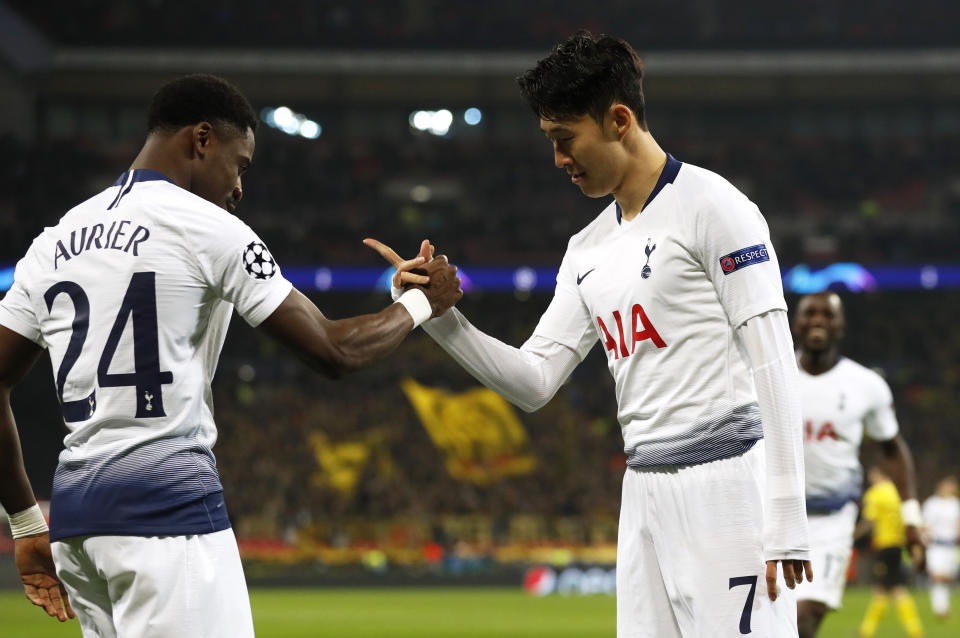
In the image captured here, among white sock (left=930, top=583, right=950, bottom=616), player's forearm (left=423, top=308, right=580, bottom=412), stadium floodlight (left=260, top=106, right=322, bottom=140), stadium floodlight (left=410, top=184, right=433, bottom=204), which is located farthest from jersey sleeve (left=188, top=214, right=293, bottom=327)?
stadium floodlight (left=260, top=106, right=322, bottom=140)

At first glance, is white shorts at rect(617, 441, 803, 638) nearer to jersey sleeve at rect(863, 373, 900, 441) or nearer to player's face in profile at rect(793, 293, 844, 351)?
player's face in profile at rect(793, 293, 844, 351)

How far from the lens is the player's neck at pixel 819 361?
25.2 ft

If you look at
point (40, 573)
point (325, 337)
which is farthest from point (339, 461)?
point (325, 337)

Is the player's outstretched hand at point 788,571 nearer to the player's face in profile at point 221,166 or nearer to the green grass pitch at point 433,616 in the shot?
the player's face in profile at point 221,166

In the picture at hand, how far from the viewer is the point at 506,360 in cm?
422

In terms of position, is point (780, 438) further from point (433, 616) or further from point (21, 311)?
point (433, 616)

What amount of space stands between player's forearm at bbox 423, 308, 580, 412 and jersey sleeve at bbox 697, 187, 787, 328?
86 centimetres

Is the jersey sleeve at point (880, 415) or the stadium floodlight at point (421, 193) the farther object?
the stadium floodlight at point (421, 193)

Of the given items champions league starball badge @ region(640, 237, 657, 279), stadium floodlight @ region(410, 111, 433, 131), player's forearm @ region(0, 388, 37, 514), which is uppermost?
stadium floodlight @ region(410, 111, 433, 131)

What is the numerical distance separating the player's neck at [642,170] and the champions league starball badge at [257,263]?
127 centimetres

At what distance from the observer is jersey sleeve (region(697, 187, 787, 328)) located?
351cm

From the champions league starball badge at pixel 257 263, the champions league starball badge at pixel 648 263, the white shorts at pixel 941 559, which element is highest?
the champions league starball badge at pixel 648 263

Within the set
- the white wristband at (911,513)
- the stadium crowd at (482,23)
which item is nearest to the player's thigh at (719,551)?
the white wristband at (911,513)

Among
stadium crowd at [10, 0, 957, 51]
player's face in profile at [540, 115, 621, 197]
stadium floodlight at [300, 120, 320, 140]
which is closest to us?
player's face in profile at [540, 115, 621, 197]
